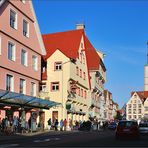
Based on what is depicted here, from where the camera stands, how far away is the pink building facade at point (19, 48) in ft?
137

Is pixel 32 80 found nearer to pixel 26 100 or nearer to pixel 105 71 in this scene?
pixel 26 100

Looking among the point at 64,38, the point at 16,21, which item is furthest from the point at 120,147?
the point at 64,38

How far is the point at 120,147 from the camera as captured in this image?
2252cm

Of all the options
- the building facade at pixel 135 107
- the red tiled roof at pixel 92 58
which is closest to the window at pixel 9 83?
the red tiled roof at pixel 92 58

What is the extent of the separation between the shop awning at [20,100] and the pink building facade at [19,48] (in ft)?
5.03

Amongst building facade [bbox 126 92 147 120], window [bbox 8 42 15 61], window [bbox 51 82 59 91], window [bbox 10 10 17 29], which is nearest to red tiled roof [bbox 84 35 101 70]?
window [bbox 51 82 59 91]

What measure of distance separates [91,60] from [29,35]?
39066 millimetres

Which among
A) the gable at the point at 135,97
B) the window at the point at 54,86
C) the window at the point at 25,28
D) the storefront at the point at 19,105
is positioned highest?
the window at the point at 25,28

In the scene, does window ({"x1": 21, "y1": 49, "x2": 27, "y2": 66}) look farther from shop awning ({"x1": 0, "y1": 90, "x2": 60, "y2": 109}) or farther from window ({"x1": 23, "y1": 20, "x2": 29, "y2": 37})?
shop awning ({"x1": 0, "y1": 90, "x2": 60, "y2": 109})

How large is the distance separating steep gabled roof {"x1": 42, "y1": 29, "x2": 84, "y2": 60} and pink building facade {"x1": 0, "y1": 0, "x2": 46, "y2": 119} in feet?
44.3

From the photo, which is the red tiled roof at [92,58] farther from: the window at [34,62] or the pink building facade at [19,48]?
the window at [34,62]

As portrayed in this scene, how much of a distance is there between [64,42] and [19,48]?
83.2 ft

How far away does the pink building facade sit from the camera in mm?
41875

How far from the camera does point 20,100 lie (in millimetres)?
41031
